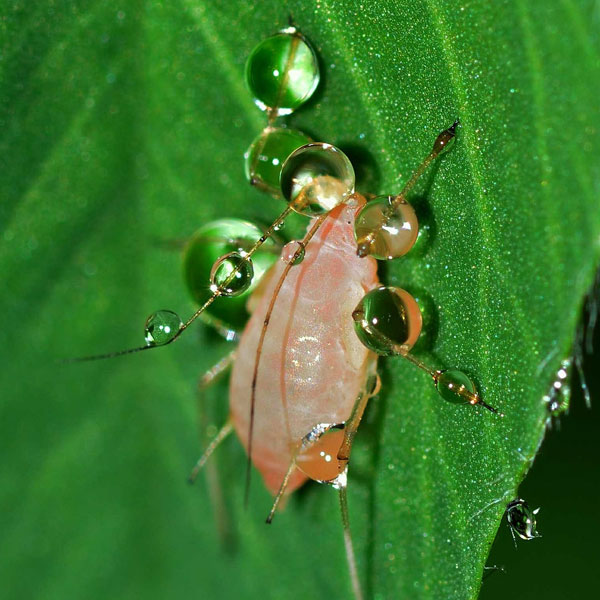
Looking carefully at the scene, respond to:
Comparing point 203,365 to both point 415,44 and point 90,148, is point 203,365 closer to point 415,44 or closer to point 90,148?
point 90,148

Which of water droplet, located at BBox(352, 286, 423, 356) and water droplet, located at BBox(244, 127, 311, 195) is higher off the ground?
water droplet, located at BBox(244, 127, 311, 195)

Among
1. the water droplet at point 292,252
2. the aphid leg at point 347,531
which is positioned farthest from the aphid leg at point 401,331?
the aphid leg at point 347,531

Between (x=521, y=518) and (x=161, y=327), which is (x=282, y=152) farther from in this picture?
(x=521, y=518)

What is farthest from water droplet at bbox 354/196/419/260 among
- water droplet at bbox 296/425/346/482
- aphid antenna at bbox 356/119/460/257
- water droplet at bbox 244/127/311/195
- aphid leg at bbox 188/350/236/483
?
aphid leg at bbox 188/350/236/483

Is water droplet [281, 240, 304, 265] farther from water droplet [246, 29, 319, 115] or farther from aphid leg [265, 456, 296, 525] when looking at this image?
aphid leg [265, 456, 296, 525]

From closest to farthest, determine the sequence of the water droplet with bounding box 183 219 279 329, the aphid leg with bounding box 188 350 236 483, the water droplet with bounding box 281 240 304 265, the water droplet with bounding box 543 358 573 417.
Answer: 1. the water droplet with bounding box 543 358 573 417
2. the water droplet with bounding box 281 240 304 265
3. the water droplet with bounding box 183 219 279 329
4. the aphid leg with bounding box 188 350 236 483

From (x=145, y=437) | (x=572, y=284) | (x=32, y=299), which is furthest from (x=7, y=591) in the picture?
(x=572, y=284)

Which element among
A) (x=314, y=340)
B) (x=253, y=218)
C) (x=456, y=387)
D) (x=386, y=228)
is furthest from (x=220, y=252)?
(x=456, y=387)
